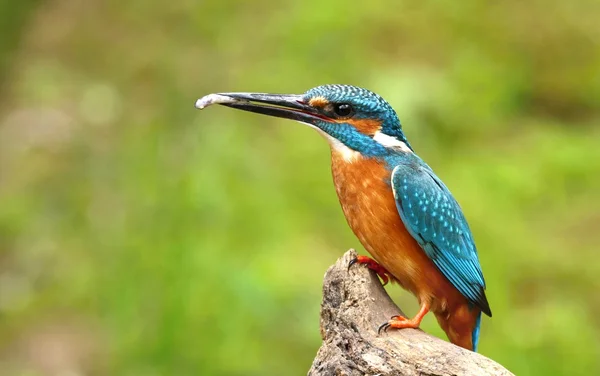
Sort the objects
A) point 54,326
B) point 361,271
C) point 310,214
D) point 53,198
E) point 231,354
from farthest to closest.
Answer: point 53,198, point 310,214, point 54,326, point 231,354, point 361,271

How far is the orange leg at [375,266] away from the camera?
2967 mm

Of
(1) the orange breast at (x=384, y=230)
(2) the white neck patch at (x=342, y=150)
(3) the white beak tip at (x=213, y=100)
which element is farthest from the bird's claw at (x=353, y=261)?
(3) the white beak tip at (x=213, y=100)

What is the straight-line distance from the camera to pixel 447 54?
7641 millimetres

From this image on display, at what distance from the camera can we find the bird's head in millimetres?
3057

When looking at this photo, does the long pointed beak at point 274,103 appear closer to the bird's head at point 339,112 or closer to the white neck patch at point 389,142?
the bird's head at point 339,112

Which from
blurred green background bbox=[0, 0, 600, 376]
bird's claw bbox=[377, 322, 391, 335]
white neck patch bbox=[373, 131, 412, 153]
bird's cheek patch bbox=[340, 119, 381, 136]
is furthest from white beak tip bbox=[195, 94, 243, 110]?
blurred green background bbox=[0, 0, 600, 376]

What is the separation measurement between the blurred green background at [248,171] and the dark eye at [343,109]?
2074 millimetres

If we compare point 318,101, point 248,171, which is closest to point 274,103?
point 318,101

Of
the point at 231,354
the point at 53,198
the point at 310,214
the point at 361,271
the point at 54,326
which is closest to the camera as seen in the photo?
the point at 361,271

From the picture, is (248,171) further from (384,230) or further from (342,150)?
(384,230)

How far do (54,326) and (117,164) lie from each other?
4.96 ft

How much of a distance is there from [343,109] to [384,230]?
1.47ft

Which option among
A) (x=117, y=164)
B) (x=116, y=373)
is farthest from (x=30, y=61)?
(x=116, y=373)

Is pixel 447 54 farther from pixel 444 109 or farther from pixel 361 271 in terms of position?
pixel 361 271
